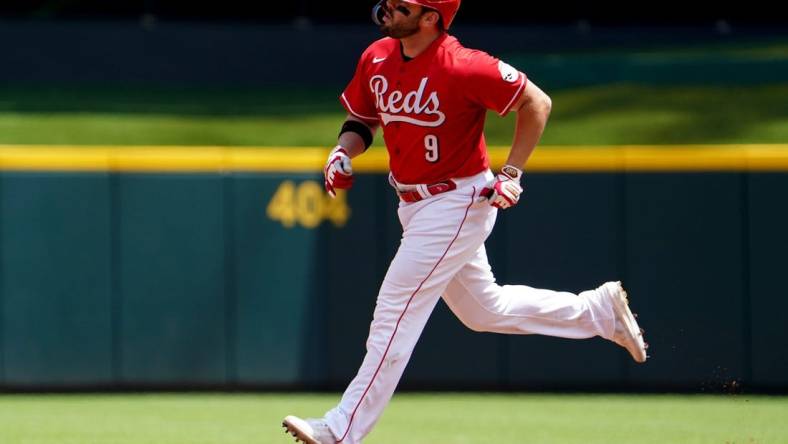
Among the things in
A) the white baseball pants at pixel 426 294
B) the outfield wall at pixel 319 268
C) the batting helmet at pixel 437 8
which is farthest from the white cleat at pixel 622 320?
the outfield wall at pixel 319 268

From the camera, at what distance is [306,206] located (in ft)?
26.9

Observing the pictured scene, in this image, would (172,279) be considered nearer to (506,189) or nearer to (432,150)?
(432,150)

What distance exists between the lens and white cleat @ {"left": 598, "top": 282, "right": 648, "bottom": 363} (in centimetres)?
606

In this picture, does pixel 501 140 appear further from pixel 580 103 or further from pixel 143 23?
pixel 143 23

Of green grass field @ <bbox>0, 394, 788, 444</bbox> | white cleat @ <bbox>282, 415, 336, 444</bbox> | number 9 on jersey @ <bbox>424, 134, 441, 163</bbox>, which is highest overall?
number 9 on jersey @ <bbox>424, 134, 441, 163</bbox>

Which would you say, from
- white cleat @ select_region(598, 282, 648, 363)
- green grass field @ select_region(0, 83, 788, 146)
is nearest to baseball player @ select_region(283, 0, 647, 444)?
white cleat @ select_region(598, 282, 648, 363)

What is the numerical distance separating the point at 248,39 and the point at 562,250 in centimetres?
968

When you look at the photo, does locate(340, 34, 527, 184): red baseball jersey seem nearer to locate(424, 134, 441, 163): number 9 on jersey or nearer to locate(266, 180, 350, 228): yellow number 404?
locate(424, 134, 441, 163): number 9 on jersey

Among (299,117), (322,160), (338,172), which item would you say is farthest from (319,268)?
(299,117)

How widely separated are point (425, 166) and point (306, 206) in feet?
8.78

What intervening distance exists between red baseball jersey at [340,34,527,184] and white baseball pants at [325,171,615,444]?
0.12 metres

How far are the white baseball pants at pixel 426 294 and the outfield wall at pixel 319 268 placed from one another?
224 cm

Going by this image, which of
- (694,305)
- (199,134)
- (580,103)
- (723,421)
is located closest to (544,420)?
(723,421)

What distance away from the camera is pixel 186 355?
8148 millimetres
